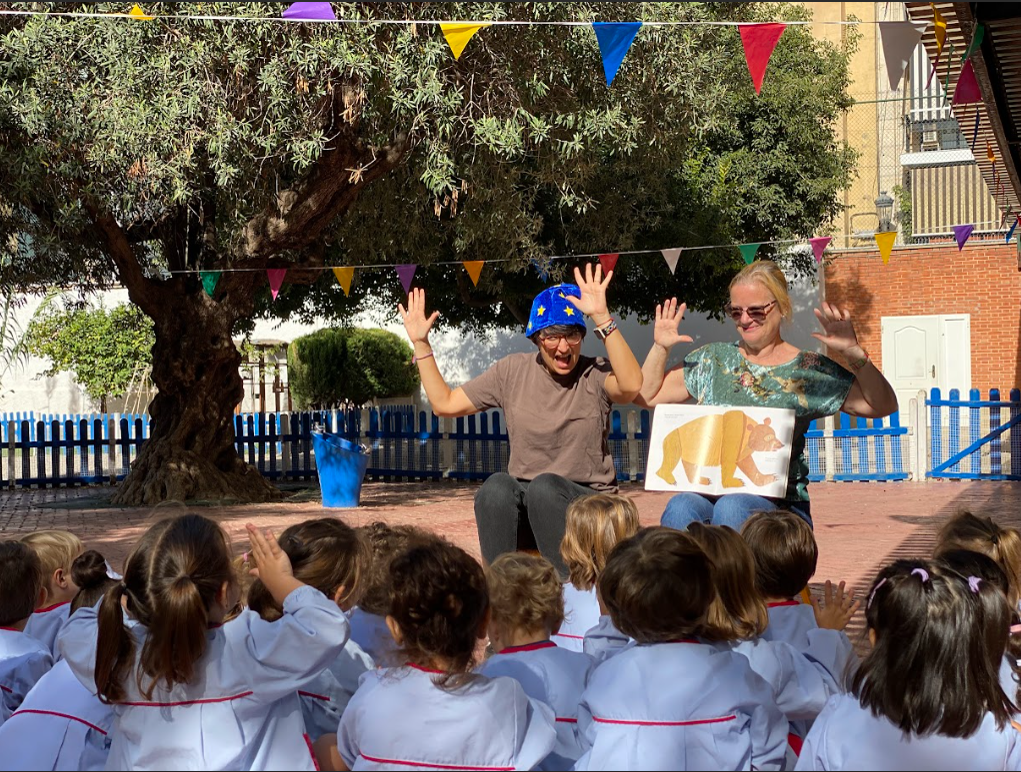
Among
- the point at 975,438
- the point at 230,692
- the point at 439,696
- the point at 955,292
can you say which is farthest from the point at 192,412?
the point at 955,292

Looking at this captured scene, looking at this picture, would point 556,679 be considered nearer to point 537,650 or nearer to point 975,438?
point 537,650

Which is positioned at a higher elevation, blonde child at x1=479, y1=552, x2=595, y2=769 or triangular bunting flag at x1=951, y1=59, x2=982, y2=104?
triangular bunting flag at x1=951, y1=59, x2=982, y2=104

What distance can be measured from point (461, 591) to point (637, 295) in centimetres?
1794

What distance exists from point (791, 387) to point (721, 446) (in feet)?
1.16

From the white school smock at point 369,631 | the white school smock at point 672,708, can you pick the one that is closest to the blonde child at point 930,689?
the white school smock at point 672,708

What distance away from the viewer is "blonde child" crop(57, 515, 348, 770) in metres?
2.77

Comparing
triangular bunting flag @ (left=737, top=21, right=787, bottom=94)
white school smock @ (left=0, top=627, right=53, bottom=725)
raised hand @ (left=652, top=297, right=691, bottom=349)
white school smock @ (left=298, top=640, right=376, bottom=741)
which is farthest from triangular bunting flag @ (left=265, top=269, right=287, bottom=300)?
white school smock @ (left=298, top=640, right=376, bottom=741)

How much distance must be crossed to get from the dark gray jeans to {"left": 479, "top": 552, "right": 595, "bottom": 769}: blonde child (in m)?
1.19

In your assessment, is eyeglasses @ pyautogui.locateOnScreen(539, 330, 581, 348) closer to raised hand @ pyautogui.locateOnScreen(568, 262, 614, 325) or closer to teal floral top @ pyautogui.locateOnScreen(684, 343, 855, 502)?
raised hand @ pyautogui.locateOnScreen(568, 262, 614, 325)

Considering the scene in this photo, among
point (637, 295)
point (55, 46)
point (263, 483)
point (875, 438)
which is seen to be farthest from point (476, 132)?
point (637, 295)

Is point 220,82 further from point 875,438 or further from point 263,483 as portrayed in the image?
point 875,438

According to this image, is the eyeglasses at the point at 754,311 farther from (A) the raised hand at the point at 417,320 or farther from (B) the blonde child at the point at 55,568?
(B) the blonde child at the point at 55,568

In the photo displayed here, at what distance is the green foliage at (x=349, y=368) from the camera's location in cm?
2752

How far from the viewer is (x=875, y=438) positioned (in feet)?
52.5
